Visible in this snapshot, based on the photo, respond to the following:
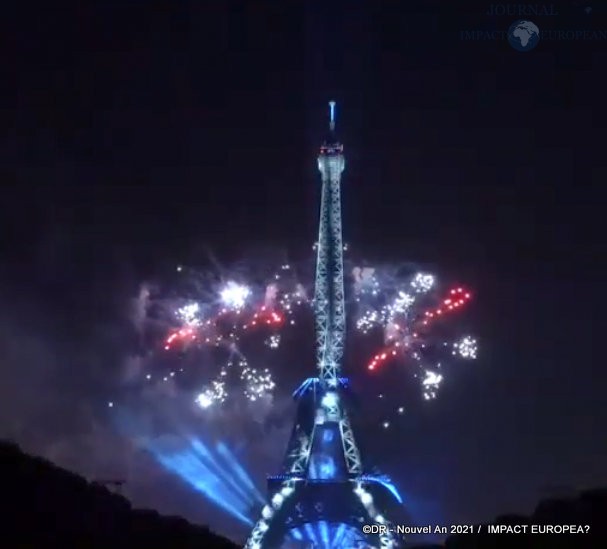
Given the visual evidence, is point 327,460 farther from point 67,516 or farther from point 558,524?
point 558,524

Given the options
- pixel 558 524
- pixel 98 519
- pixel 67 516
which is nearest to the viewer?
pixel 558 524

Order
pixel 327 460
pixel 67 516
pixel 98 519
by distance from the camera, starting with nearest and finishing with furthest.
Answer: pixel 67 516
pixel 98 519
pixel 327 460

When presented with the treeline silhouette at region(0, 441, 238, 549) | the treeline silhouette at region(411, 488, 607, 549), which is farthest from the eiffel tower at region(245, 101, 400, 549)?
the treeline silhouette at region(411, 488, 607, 549)

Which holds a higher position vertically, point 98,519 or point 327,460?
point 327,460

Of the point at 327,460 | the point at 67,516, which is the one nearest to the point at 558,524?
the point at 67,516

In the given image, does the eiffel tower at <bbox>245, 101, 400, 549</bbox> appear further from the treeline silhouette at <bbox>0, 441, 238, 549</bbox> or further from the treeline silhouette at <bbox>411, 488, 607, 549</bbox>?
the treeline silhouette at <bbox>411, 488, 607, 549</bbox>

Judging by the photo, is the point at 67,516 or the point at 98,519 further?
the point at 98,519
